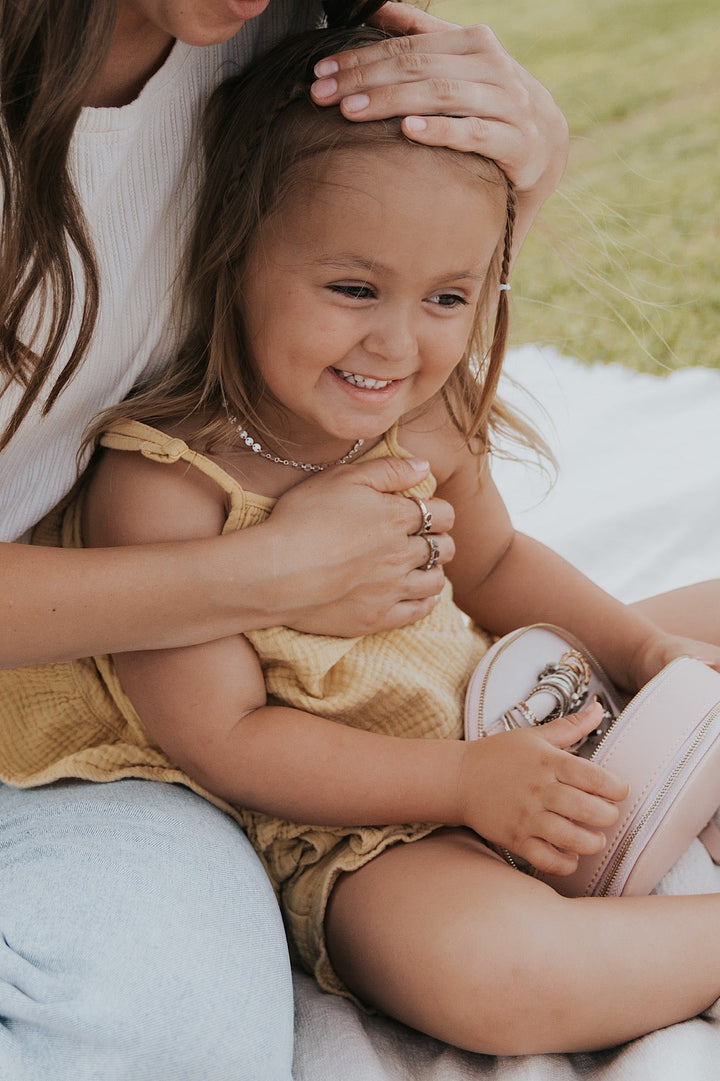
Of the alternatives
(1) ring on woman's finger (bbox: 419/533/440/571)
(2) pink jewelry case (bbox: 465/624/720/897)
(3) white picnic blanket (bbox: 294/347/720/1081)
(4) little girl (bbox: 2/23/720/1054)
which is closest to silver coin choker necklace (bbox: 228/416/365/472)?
(4) little girl (bbox: 2/23/720/1054)

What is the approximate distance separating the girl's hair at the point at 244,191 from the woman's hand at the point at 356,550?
3.6 inches

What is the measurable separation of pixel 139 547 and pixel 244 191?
0.34 m

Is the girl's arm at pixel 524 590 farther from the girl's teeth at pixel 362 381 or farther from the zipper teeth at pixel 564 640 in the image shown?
the girl's teeth at pixel 362 381

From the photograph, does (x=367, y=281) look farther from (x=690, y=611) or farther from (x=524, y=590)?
(x=690, y=611)

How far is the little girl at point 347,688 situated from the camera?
104cm

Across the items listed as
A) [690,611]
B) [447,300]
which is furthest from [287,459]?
[690,611]

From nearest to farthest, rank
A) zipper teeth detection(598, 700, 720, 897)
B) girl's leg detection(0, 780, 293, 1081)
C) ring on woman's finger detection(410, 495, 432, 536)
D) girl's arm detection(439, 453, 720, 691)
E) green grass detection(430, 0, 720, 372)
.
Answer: girl's leg detection(0, 780, 293, 1081), zipper teeth detection(598, 700, 720, 897), ring on woman's finger detection(410, 495, 432, 536), girl's arm detection(439, 453, 720, 691), green grass detection(430, 0, 720, 372)

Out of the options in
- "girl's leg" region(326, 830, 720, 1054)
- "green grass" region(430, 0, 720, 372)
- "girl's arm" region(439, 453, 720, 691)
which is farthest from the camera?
"green grass" region(430, 0, 720, 372)

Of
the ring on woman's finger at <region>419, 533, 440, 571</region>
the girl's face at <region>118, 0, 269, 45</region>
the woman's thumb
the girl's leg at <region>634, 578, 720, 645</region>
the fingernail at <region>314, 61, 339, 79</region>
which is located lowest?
the girl's leg at <region>634, 578, 720, 645</region>

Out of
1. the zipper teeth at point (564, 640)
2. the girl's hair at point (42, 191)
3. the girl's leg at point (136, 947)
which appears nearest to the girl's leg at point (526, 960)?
the girl's leg at point (136, 947)

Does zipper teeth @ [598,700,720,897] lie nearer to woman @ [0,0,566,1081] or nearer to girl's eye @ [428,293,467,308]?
woman @ [0,0,566,1081]

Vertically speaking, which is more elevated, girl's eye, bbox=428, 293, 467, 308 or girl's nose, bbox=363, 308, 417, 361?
girl's eye, bbox=428, 293, 467, 308

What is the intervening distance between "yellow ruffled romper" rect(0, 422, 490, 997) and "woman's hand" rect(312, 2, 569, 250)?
34 cm

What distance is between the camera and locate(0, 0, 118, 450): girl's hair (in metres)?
0.93
